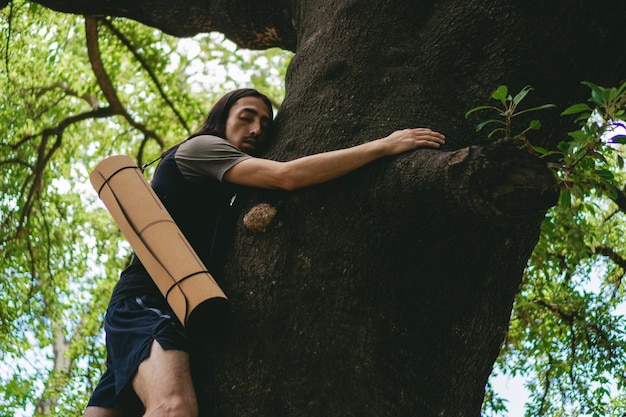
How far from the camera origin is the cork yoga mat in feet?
7.79

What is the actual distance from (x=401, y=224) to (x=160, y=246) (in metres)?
0.87

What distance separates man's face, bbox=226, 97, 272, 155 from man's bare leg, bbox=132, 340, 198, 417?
1.04 m

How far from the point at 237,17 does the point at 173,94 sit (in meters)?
3.19

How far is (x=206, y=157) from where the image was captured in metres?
2.84

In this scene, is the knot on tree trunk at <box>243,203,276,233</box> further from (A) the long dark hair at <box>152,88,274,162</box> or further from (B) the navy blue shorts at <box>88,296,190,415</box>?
(A) the long dark hair at <box>152,88,274,162</box>

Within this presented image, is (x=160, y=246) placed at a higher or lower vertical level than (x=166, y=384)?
higher

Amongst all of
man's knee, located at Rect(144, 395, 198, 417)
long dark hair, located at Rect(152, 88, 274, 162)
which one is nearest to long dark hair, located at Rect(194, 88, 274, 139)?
long dark hair, located at Rect(152, 88, 274, 162)

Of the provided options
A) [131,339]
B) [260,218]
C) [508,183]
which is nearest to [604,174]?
[508,183]

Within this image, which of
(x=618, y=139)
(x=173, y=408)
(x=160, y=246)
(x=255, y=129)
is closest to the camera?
(x=618, y=139)

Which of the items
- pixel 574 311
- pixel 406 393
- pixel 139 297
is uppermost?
pixel 574 311

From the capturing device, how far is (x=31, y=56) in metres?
7.37

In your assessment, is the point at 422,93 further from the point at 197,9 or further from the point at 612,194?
the point at 197,9

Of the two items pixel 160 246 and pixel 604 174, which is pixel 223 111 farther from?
pixel 604 174

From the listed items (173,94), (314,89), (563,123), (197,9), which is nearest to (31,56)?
(173,94)
